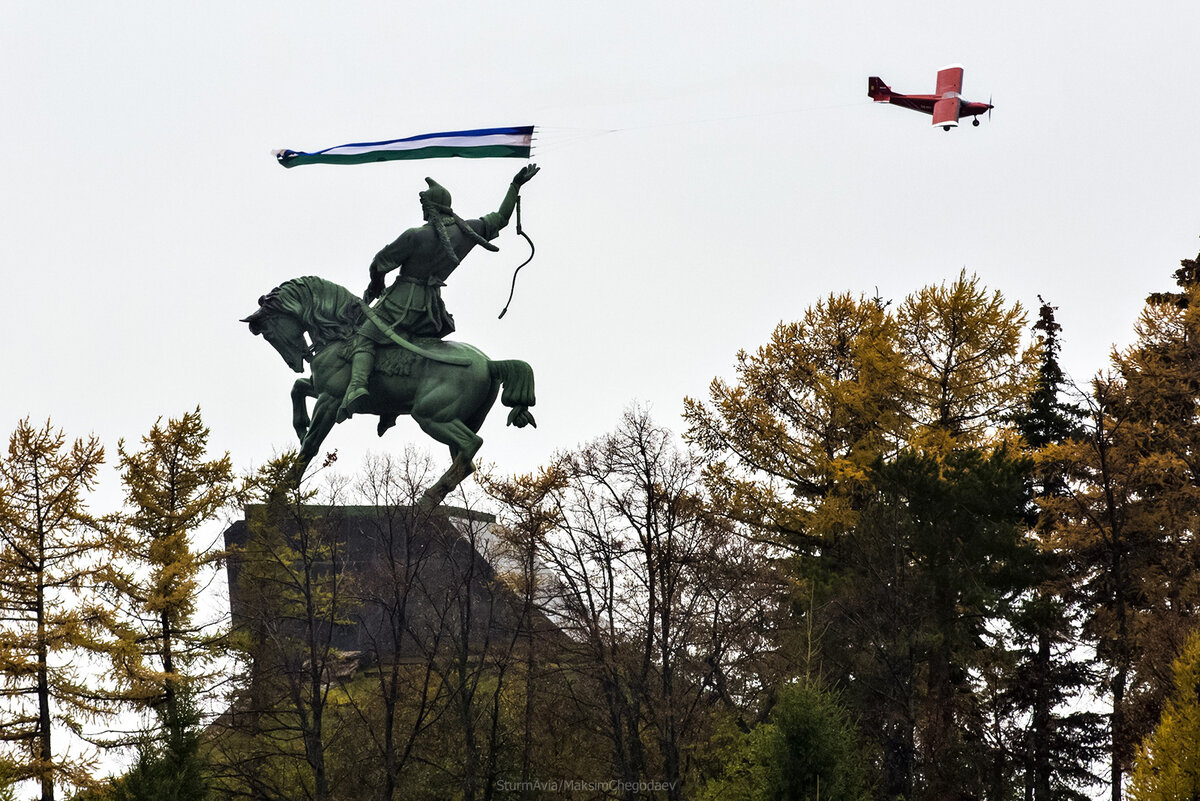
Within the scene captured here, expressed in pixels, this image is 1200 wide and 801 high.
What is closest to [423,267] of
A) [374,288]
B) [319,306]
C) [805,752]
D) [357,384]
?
[374,288]

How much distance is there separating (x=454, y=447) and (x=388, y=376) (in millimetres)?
1647

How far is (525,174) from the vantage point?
35688mm

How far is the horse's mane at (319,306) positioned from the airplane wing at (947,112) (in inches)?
408

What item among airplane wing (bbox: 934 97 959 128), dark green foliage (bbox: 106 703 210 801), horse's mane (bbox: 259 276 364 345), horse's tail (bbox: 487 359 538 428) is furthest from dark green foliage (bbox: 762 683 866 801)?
airplane wing (bbox: 934 97 959 128)

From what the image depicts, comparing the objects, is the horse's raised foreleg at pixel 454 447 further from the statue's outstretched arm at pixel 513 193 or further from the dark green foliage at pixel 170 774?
the dark green foliage at pixel 170 774

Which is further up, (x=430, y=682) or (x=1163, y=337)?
(x=1163, y=337)

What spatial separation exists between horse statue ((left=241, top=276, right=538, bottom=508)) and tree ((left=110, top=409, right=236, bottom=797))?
3.17m

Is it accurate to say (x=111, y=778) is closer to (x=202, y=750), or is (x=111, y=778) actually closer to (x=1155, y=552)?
(x=202, y=750)

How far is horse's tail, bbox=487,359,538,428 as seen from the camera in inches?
1431

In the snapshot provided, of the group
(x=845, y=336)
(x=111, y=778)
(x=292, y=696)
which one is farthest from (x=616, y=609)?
(x=845, y=336)

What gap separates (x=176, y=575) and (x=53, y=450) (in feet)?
8.17

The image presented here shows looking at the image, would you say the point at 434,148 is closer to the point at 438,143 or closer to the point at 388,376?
the point at 438,143

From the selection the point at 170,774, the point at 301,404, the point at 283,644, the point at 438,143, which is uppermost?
the point at 438,143

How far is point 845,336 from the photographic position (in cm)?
4134
